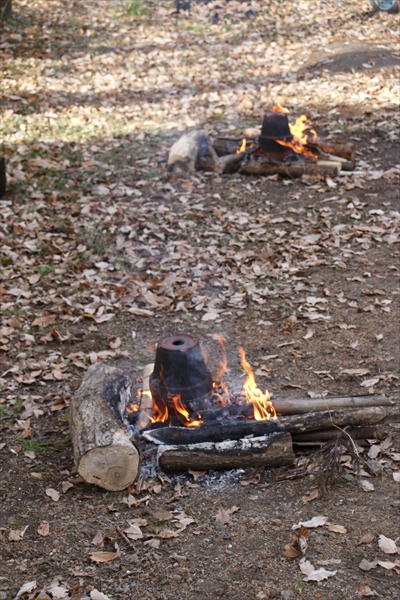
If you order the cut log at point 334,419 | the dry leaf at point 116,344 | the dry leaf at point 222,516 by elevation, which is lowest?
the dry leaf at point 116,344

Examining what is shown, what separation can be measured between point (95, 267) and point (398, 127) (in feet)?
21.8

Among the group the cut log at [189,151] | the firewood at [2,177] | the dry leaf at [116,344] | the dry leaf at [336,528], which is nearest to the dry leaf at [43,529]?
the dry leaf at [336,528]

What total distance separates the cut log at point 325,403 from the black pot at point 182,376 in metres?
0.63

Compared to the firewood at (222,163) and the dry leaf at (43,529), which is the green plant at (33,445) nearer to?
the dry leaf at (43,529)

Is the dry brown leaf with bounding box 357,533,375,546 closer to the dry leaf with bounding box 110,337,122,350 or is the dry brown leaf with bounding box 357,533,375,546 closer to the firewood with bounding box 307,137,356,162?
the dry leaf with bounding box 110,337,122,350

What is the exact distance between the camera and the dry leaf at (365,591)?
421cm

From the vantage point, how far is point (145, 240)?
9.36m

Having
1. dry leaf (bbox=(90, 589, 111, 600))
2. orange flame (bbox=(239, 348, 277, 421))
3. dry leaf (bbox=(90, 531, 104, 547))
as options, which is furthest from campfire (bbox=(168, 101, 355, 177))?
dry leaf (bbox=(90, 589, 111, 600))

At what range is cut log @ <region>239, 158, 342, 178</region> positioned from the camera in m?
10.7

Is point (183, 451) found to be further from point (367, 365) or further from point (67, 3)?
point (67, 3)

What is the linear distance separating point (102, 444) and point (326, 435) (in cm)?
181

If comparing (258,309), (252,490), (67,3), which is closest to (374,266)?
(258,309)

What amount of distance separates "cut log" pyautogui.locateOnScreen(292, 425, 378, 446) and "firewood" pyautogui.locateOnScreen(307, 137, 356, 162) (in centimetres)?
634

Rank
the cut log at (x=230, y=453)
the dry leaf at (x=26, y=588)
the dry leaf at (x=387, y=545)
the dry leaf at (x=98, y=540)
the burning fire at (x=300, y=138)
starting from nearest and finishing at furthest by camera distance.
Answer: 1. the dry leaf at (x=26, y=588)
2. the dry leaf at (x=387, y=545)
3. the dry leaf at (x=98, y=540)
4. the cut log at (x=230, y=453)
5. the burning fire at (x=300, y=138)
